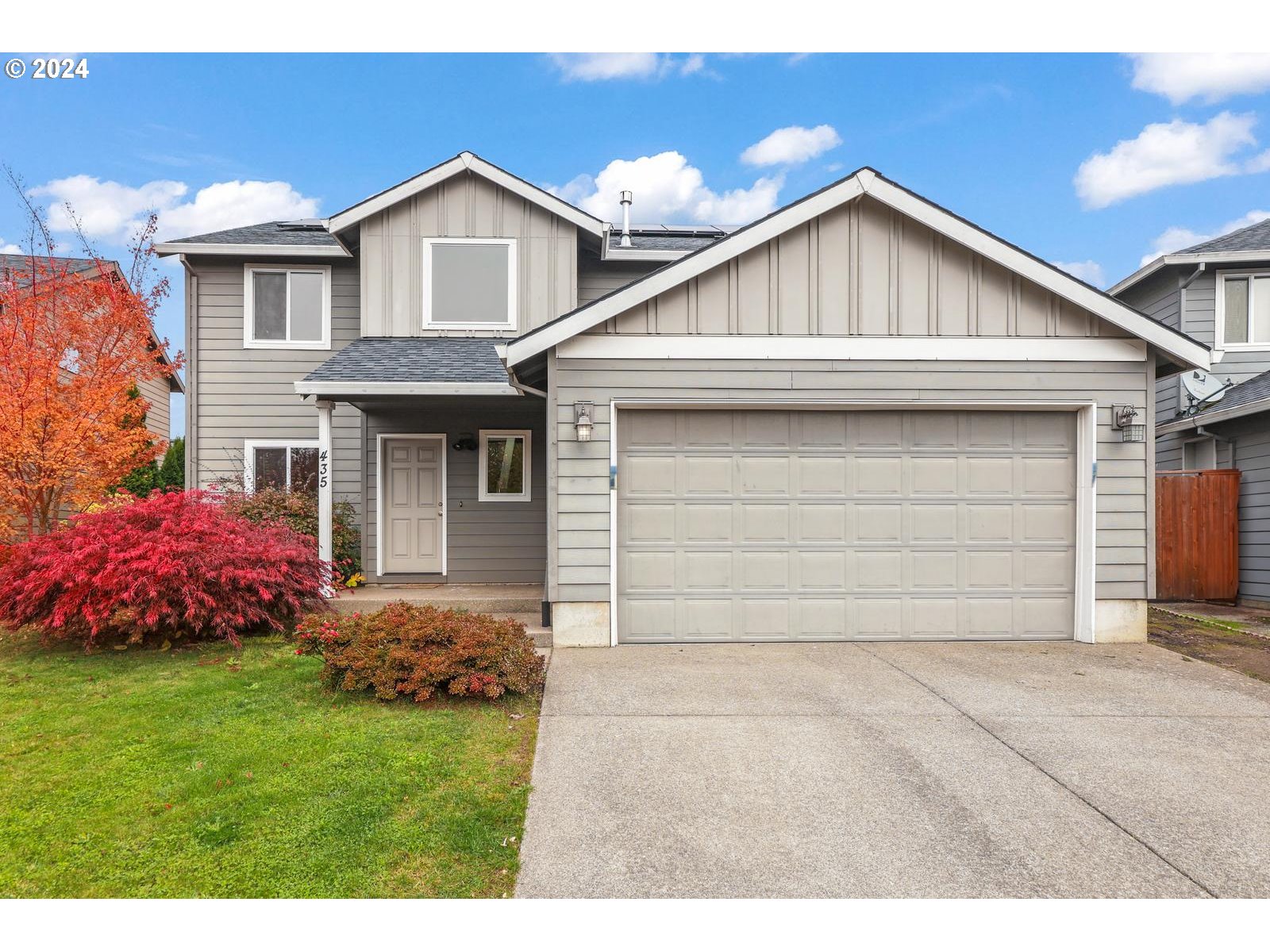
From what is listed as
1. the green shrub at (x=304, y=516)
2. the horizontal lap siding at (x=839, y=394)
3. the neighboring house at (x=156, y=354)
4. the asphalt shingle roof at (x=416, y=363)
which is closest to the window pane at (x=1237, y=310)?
the horizontal lap siding at (x=839, y=394)

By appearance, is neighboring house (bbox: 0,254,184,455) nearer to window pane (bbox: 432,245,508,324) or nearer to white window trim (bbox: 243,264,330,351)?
white window trim (bbox: 243,264,330,351)

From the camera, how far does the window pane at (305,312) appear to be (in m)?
11.5

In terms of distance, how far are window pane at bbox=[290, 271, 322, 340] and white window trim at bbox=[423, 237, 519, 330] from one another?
7.01ft

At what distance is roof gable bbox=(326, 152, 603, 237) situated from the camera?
33.6 feet

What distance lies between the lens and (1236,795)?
145 inches

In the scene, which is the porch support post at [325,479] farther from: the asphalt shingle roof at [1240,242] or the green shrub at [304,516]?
the asphalt shingle roof at [1240,242]

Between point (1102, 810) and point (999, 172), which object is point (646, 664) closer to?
point (1102, 810)

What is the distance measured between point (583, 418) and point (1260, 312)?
39.7 ft

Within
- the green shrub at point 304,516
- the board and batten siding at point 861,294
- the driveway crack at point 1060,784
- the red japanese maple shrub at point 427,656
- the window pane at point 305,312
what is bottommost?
the driveway crack at point 1060,784

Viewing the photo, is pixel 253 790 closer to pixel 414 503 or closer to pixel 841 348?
pixel 841 348

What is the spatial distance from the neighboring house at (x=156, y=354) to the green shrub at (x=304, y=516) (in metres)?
3.70
